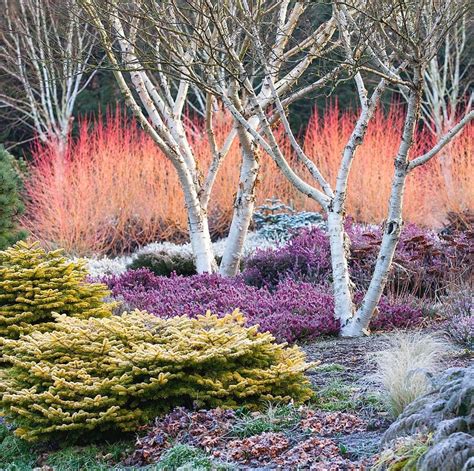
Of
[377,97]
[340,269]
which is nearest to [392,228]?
[340,269]

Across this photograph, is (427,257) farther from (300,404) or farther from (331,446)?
(331,446)

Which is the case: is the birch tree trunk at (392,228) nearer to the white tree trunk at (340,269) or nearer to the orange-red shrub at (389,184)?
the white tree trunk at (340,269)

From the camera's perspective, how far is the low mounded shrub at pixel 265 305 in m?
5.94

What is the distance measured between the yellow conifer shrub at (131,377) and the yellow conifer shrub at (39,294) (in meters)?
0.95

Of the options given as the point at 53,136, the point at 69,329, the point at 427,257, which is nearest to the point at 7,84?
the point at 53,136

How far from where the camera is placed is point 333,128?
43.6 ft

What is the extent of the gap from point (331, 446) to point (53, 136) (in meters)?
14.2

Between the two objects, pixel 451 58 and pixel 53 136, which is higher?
pixel 451 58

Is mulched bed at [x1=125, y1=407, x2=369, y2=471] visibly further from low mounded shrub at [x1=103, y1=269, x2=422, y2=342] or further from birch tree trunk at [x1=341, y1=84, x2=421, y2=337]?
low mounded shrub at [x1=103, y1=269, x2=422, y2=342]

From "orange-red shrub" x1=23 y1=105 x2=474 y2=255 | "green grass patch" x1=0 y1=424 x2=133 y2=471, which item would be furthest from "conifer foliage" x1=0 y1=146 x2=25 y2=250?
"green grass patch" x1=0 y1=424 x2=133 y2=471

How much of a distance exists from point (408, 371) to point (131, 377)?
1282mm

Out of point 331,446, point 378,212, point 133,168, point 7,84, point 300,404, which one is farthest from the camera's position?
point 7,84

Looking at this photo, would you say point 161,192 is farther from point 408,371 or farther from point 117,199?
point 408,371

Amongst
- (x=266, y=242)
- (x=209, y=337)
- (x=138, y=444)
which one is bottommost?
(x=266, y=242)
